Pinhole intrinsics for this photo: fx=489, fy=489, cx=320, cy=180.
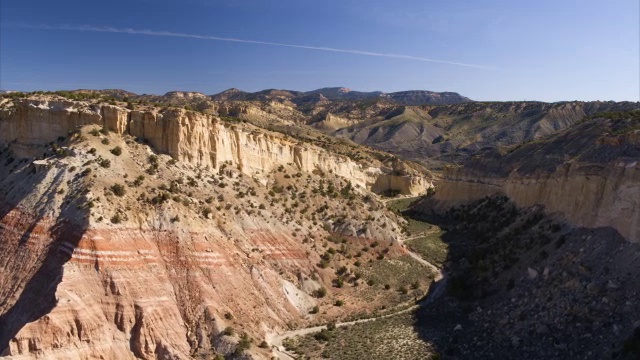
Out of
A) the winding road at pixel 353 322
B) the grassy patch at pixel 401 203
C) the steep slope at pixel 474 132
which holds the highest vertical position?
the steep slope at pixel 474 132

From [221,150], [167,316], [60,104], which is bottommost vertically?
[167,316]

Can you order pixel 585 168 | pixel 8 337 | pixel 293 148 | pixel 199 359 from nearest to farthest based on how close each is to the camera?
pixel 8 337 < pixel 199 359 < pixel 585 168 < pixel 293 148

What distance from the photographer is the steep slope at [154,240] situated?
24328 millimetres

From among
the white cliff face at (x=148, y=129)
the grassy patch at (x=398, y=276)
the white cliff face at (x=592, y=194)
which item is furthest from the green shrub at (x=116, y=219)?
the white cliff face at (x=592, y=194)

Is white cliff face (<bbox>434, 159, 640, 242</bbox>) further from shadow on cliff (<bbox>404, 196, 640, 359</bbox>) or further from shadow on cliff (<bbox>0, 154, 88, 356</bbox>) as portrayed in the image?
shadow on cliff (<bbox>0, 154, 88, 356</bbox>)

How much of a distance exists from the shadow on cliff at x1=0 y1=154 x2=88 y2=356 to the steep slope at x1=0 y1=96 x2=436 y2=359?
0.24 ft

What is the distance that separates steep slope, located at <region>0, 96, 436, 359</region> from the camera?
24328 mm

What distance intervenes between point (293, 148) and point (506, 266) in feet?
82.1

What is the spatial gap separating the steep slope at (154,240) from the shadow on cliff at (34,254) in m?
0.07

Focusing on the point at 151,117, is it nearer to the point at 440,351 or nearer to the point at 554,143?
the point at 440,351

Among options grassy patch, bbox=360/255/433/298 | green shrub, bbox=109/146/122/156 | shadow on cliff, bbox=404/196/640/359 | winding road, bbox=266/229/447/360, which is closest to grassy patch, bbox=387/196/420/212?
winding road, bbox=266/229/447/360

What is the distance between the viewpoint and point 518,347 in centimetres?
2414

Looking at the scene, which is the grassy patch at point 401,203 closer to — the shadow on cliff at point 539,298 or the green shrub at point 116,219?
the shadow on cliff at point 539,298

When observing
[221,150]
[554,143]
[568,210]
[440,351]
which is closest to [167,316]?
[440,351]
